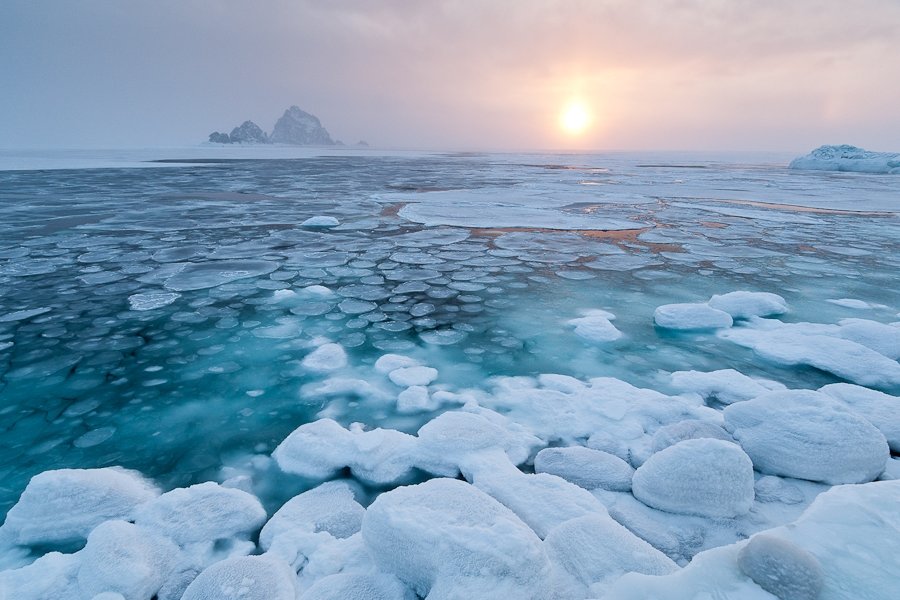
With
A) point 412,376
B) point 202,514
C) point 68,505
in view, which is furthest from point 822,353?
point 68,505

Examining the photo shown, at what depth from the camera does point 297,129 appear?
440ft

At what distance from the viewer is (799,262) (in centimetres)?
484

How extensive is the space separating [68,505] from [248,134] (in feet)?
404

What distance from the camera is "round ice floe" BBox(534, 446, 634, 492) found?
1627 millimetres

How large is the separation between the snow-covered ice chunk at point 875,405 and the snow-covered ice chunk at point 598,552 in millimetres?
1339

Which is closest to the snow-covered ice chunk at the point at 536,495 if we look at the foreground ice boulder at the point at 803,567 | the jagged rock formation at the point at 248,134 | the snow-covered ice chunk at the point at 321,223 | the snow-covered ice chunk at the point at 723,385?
the foreground ice boulder at the point at 803,567

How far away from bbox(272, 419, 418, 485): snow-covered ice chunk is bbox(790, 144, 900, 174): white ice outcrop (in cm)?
3170

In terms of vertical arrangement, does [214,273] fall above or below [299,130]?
below

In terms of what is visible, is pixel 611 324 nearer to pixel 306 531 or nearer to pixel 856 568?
pixel 856 568

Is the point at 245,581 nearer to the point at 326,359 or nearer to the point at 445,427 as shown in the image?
the point at 445,427

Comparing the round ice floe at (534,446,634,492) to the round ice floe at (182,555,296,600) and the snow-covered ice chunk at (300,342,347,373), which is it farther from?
the snow-covered ice chunk at (300,342,347,373)

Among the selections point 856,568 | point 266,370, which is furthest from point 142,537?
point 856,568

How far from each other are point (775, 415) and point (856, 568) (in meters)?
0.87

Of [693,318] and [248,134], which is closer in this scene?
[693,318]
